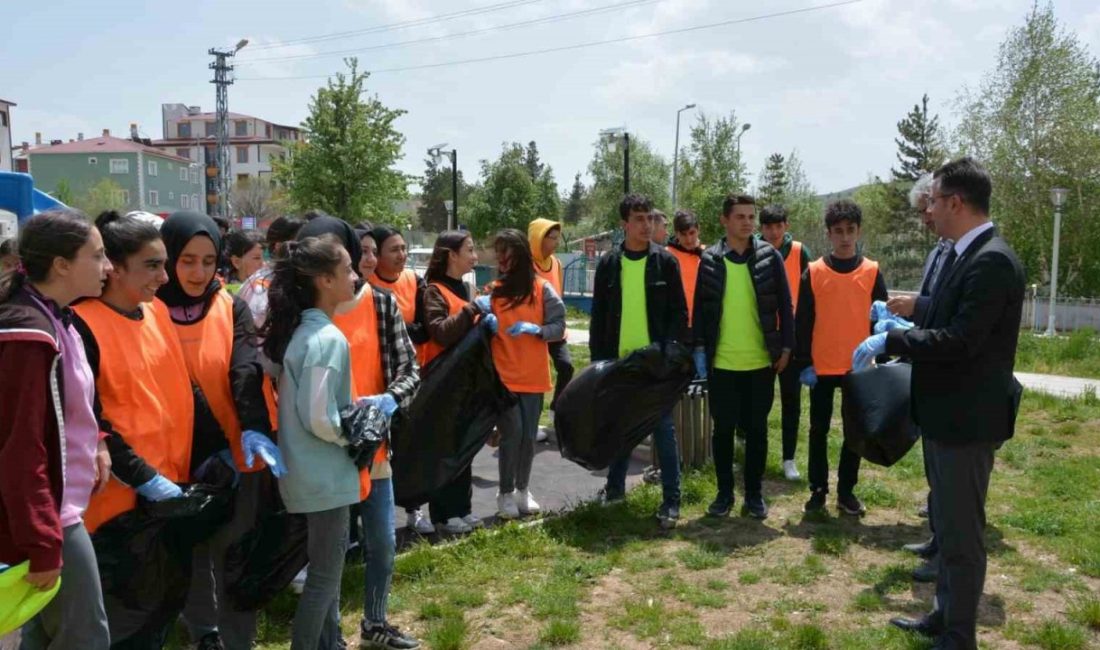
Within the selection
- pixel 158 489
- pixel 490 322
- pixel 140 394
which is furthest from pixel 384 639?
pixel 490 322

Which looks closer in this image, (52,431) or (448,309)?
(52,431)

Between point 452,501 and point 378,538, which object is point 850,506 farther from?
point 378,538

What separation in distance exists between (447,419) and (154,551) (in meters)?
2.26

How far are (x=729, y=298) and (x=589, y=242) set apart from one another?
98.5ft

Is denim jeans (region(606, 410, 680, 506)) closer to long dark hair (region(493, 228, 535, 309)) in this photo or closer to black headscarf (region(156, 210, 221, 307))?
long dark hair (region(493, 228, 535, 309))

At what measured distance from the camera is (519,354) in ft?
17.9

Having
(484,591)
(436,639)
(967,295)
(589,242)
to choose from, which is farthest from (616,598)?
(589,242)

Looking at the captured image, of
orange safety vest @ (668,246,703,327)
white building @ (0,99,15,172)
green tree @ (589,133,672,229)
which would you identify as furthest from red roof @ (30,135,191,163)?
orange safety vest @ (668,246,703,327)

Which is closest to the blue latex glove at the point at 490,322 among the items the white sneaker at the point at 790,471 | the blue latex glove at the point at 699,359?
the blue latex glove at the point at 699,359

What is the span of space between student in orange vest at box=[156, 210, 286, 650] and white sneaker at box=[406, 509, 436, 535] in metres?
1.88

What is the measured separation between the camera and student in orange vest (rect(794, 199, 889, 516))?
5.61m

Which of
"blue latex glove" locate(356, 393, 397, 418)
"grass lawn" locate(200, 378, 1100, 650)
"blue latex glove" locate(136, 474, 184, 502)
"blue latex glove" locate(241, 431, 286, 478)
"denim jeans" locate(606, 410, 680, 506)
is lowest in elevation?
"grass lawn" locate(200, 378, 1100, 650)

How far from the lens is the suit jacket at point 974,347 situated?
3402 millimetres

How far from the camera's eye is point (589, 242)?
116 ft
